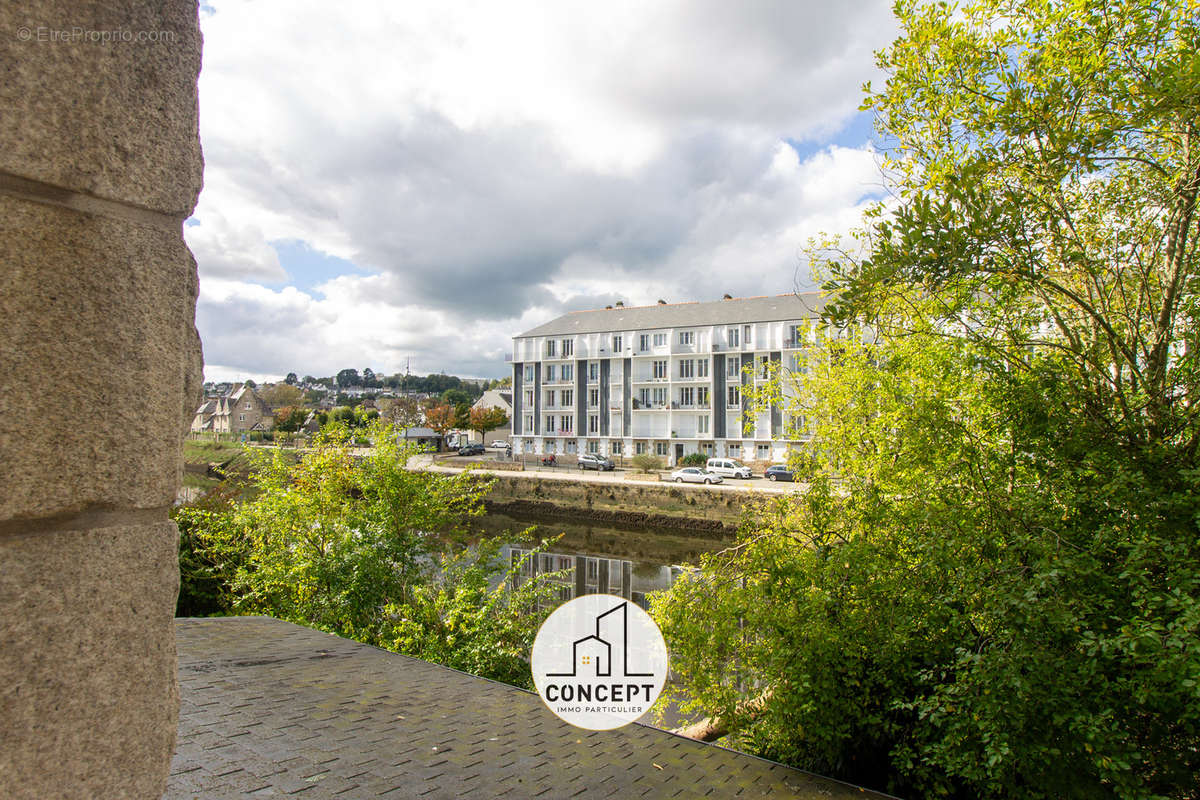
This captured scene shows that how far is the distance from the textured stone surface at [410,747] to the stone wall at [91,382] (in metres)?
3.58

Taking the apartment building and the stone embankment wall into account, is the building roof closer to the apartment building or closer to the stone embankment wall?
the apartment building

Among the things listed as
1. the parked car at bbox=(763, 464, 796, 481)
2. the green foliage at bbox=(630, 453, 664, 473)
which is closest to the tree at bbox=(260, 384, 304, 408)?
the green foliage at bbox=(630, 453, 664, 473)

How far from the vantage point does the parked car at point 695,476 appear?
39.5 metres

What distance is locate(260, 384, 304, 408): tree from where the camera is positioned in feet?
343

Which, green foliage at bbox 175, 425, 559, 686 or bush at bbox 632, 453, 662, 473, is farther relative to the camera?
bush at bbox 632, 453, 662, 473

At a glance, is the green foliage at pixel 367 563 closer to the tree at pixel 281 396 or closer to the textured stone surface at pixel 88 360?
the textured stone surface at pixel 88 360

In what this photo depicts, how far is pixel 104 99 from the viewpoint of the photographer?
127 centimetres

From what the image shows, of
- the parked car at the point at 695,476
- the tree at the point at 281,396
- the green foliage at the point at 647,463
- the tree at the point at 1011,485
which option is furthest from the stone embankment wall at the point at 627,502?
the tree at the point at 281,396

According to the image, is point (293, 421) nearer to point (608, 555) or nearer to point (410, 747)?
point (608, 555)

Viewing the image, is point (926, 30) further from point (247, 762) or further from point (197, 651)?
point (197, 651)

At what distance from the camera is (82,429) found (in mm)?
1219

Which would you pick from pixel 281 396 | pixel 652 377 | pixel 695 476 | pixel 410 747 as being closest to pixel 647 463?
pixel 695 476

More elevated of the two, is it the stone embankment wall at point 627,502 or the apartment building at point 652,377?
the apartment building at point 652,377

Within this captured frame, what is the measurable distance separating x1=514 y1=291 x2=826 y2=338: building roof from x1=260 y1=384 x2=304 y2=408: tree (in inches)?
2468
